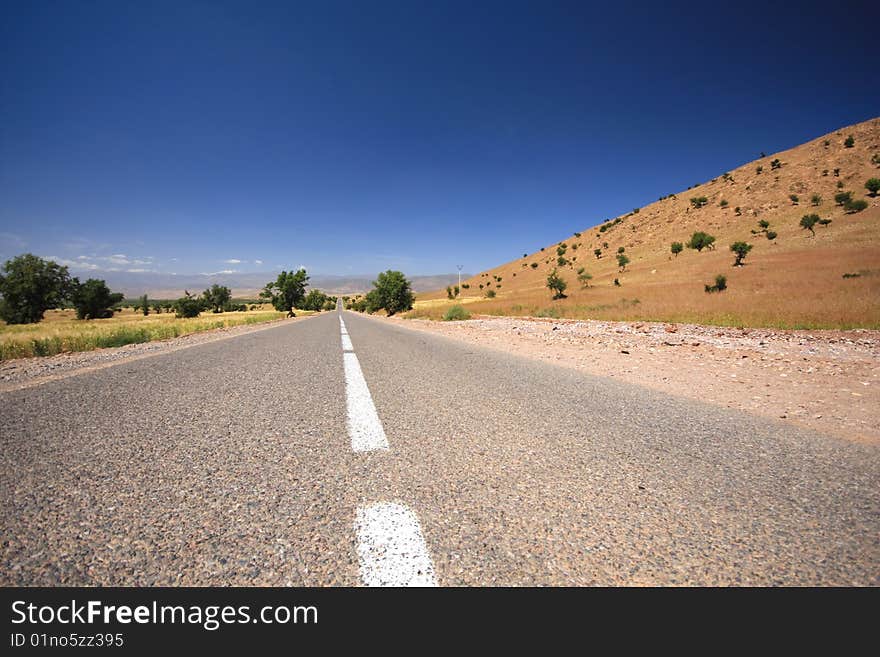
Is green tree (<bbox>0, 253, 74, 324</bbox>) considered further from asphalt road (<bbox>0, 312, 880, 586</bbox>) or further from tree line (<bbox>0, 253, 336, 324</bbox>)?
asphalt road (<bbox>0, 312, 880, 586</bbox>)

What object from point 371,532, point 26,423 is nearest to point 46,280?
point 26,423

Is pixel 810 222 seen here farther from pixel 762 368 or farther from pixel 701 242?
pixel 762 368

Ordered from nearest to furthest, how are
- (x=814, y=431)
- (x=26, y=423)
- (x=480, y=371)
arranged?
(x=26, y=423) → (x=814, y=431) → (x=480, y=371)

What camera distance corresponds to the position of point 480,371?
211 inches

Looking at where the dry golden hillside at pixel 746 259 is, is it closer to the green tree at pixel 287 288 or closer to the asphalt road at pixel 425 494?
the asphalt road at pixel 425 494

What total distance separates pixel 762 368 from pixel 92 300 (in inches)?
3146

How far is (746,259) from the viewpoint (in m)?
30.4

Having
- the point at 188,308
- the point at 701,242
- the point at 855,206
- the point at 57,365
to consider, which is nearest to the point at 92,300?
the point at 188,308

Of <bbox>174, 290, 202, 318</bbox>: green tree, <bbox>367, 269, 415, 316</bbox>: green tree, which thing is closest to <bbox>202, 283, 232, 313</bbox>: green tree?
<bbox>174, 290, 202, 318</bbox>: green tree

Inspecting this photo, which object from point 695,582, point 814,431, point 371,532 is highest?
point 371,532

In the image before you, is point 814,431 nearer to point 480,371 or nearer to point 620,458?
point 620,458

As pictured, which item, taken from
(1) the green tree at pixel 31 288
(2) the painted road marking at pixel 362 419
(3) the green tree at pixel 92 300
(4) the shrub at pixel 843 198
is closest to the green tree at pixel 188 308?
(3) the green tree at pixel 92 300

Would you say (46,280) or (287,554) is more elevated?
(46,280)

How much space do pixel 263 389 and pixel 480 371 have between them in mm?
3062
